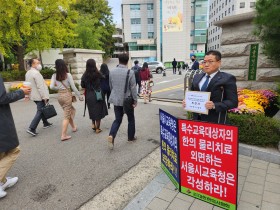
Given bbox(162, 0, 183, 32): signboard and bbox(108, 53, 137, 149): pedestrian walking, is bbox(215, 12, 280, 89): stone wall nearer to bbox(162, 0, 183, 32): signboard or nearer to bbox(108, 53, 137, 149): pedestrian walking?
bbox(108, 53, 137, 149): pedestrian walking

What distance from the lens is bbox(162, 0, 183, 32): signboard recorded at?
46.2 meters

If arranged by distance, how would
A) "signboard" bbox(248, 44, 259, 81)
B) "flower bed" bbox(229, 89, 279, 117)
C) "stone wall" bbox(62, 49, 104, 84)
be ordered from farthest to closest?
"stone wall" bbox(62, 49, 104, 84) → "signboard" bbox(248, 44, 259, 81) → "flower bed" bbox(229, 89, 279, 117)

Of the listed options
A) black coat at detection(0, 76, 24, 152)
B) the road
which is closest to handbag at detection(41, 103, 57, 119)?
the road

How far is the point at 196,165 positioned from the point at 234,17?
502 centimetres

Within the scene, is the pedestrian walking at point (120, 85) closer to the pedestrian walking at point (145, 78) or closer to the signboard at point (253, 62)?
the signboard at point (253, 62)

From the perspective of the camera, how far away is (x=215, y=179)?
2.16 m

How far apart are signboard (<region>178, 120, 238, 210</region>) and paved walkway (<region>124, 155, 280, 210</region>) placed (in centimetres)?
27

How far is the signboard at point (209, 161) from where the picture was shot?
2.01m

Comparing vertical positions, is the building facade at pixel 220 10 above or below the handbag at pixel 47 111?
above

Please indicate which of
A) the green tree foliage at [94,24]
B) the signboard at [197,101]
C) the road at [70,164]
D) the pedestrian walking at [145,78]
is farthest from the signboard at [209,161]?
the green tree foliage at [94,24]

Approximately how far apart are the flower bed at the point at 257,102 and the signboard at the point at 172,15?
45110 millimetres

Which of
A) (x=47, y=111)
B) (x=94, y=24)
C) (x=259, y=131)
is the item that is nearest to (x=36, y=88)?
(x=47, y=111)

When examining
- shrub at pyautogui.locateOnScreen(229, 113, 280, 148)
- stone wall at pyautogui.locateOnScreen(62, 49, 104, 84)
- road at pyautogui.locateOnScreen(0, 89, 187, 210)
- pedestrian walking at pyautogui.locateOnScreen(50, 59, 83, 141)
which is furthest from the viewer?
stone wall at pyautogui.locateOnScreen(62, 49, 104, 84)

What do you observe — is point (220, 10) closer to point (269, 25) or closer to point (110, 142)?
point (269, 25)
